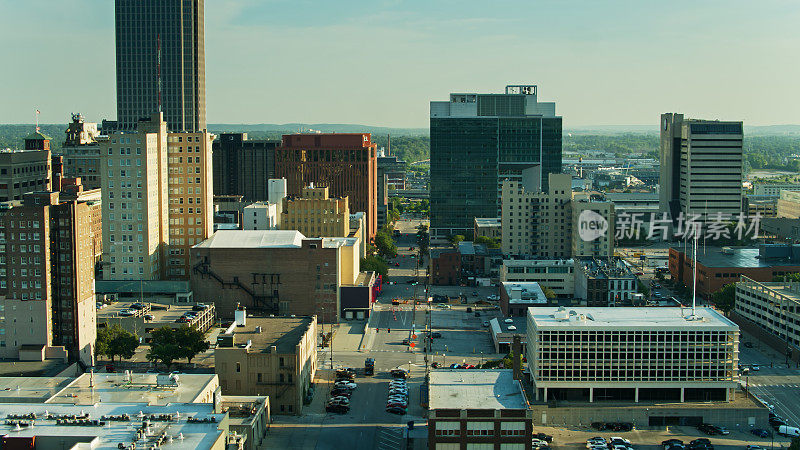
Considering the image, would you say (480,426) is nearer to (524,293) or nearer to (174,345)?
(174,345)

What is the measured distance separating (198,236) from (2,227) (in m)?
34.1

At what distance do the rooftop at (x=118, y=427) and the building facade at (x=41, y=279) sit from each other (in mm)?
25031

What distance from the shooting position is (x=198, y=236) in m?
118

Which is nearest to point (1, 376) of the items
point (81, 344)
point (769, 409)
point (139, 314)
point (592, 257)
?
point (81, 344)

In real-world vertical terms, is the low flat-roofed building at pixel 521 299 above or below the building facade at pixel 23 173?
below

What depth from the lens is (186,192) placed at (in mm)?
118438

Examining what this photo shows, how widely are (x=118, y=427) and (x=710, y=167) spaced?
457ft

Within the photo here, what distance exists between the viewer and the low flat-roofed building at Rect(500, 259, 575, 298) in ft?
408

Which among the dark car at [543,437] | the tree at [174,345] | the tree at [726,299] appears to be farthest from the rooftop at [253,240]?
the tree at [726,299]

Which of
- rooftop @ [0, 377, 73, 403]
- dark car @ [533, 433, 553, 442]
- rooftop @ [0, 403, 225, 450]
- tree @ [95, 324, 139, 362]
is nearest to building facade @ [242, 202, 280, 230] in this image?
tree @ [95, 324, 139, 362]

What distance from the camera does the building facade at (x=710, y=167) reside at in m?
168

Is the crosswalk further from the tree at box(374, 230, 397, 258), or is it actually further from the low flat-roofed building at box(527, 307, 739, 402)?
the tree at box(374, 230, 397, 258)

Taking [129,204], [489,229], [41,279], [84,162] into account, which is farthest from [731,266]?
[84,162]

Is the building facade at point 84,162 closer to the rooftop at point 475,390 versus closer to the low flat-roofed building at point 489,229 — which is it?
the low flat-roofed building at point 489,229
